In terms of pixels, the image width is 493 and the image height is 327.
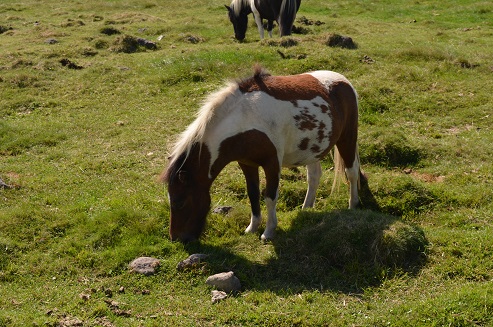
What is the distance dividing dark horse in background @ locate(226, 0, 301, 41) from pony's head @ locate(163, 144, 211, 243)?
12.2m

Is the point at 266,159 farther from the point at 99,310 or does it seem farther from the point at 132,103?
the point at 132,103

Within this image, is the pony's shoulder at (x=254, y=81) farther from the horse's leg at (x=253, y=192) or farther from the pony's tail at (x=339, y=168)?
the pony's tail at (x=339, y=168)

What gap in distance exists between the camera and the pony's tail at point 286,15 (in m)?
17.6

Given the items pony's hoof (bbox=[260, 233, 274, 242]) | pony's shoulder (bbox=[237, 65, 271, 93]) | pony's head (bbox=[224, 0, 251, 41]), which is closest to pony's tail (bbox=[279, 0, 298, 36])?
pony's head (bbox=[224, 0, 251, 41])

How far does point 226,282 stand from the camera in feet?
19.3

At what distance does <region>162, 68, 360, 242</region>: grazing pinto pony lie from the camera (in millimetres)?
6445

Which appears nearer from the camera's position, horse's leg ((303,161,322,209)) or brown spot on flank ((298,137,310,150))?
brown spot on flank ((298,137,310,150))

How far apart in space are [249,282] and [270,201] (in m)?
1.29

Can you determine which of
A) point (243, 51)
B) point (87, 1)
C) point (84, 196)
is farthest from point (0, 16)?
point (84, 196)

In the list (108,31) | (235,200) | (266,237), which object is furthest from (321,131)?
(108,31)

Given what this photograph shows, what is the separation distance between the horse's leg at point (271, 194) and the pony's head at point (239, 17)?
1317 cm

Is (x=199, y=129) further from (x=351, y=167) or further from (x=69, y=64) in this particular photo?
(x=69, y=64)

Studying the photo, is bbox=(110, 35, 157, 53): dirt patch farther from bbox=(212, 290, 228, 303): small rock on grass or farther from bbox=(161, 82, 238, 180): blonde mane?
bbox=(212, 290, 228, 303): small rock on grass

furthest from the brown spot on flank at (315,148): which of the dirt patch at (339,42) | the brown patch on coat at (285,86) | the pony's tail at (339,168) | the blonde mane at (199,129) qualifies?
the dirt patch at (339,42)
